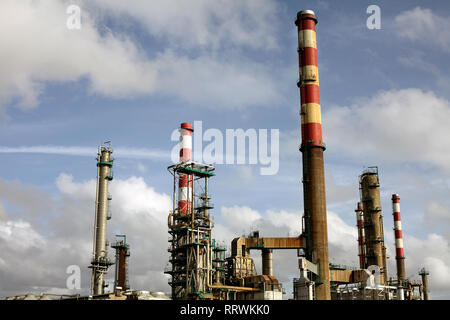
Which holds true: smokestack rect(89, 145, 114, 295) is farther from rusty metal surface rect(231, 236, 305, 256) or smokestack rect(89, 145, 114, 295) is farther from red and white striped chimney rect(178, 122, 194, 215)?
rusty metal surface rect(231, 236, 305, 256)

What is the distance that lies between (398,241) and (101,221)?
205ft

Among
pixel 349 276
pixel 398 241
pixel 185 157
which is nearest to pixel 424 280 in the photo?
pixel 398 241

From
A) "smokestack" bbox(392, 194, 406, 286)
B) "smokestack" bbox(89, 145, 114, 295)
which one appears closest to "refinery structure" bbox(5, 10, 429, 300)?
"smokestack" bbox(89, 145, 114, 295)

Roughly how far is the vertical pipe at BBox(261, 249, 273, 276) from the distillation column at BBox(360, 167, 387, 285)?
25.1 metres

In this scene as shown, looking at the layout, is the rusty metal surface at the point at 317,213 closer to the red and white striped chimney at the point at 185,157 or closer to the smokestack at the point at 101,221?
the red and white striped chimney at the point at 185,157

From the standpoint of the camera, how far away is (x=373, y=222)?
323ft

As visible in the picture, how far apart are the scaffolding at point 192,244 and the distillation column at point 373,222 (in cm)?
3791

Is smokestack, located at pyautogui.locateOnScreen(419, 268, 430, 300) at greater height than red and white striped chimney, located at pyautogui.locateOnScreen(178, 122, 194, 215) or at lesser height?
lesser

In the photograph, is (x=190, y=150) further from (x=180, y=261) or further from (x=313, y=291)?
(x=313, y=291)

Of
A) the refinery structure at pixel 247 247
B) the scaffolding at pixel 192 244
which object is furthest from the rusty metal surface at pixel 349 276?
the scaffolding at pixel 192 244

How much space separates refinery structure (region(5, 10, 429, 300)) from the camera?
2800 inches

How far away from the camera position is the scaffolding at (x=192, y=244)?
70.2 m
